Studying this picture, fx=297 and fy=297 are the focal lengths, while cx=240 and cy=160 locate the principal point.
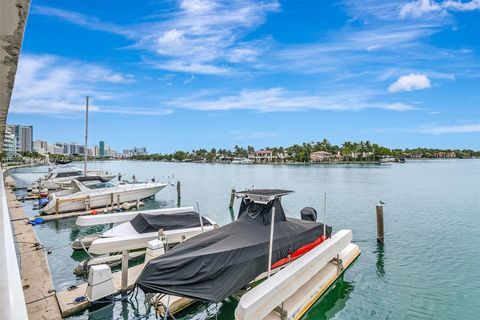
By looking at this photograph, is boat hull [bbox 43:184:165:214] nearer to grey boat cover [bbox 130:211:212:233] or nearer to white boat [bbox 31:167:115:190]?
white boat [bbox 31:167:115:190]

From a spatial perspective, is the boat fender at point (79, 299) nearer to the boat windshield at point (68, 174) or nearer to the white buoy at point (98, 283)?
the white buoy at point (98, 283)

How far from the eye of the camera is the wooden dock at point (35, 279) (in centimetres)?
788

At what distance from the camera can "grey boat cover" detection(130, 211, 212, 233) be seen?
1326 cm

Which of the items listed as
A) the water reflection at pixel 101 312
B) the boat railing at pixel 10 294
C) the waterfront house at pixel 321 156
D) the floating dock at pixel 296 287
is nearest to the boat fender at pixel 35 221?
the water reflection at pixel 101 312

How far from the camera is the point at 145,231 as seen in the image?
13102 millimetres

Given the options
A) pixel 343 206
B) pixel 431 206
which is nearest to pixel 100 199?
pixel 343 206

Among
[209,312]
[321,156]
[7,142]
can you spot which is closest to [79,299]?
[209,312]

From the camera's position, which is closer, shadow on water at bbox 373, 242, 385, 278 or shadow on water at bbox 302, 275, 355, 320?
shadow on water at bbox 302, 275, 355, 320

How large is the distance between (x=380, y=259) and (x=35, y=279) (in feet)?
44.9

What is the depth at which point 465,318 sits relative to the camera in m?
8.91

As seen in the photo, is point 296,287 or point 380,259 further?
point 380,259

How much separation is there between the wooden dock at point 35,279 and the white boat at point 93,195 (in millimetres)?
5971

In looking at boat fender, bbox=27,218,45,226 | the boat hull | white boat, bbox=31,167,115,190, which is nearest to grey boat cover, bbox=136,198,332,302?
boat fender, bbox=27,218,45,226

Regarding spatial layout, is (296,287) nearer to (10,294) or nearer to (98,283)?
(98,283)
